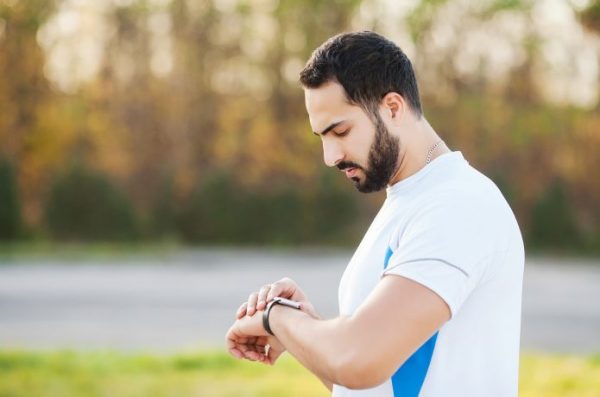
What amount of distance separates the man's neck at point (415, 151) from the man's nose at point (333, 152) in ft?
0.34

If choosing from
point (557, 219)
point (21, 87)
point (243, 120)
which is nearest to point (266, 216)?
point (243, 120)

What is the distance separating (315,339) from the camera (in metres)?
1.54

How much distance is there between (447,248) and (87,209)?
23.1m

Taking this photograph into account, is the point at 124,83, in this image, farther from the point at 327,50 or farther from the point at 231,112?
the point at 327,50

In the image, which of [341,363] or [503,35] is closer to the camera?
[341,363]

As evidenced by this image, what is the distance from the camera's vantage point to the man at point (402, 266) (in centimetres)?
147

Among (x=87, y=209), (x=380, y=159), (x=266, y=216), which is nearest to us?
(x=380, y=159)

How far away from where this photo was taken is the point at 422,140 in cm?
174

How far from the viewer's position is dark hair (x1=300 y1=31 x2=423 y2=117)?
5.40 feet

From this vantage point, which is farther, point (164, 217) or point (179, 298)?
point (164, 217)

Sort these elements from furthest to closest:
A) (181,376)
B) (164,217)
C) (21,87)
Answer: (164,217)
(21,87)
(181,376)

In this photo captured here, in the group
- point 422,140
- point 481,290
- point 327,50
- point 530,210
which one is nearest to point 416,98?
point 422,140

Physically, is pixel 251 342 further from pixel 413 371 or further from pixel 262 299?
pixel 413 371

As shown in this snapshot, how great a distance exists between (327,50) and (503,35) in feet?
81.3
